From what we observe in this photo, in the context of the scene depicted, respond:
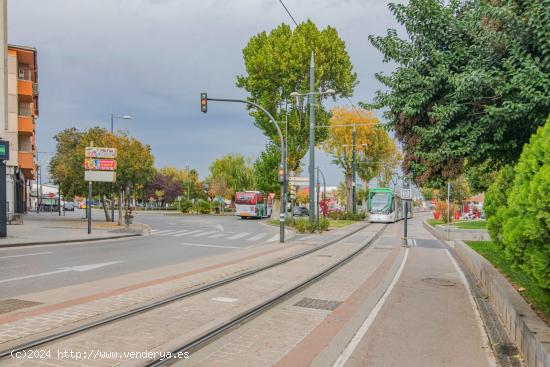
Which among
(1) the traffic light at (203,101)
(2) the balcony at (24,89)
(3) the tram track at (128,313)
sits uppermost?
(2) the balcony at (24,89)

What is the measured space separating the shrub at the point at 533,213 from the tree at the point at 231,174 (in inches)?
2627

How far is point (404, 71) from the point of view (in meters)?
8.41

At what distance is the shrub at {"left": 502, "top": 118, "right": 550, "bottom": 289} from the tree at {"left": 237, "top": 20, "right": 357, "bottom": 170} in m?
30.5

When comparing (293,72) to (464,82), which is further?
(293,72)

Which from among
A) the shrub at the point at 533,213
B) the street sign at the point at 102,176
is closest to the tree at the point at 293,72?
the street sign at the point at 102,176

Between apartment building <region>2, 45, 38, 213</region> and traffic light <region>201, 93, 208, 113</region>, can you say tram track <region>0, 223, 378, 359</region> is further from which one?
apartment building <region>2, 45, 38, 213</region>

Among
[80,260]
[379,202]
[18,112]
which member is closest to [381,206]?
[379,202]

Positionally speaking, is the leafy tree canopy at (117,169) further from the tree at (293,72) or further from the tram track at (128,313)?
the tram track at (128,313)

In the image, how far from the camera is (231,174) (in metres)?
78.9

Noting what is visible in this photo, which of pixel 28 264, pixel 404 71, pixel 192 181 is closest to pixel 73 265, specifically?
pixel 28 264

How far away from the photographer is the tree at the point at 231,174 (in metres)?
73.4

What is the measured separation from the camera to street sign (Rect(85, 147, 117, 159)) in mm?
24094

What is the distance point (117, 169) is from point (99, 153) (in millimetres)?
6043

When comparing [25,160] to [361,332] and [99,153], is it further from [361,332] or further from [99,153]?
[361,332]
